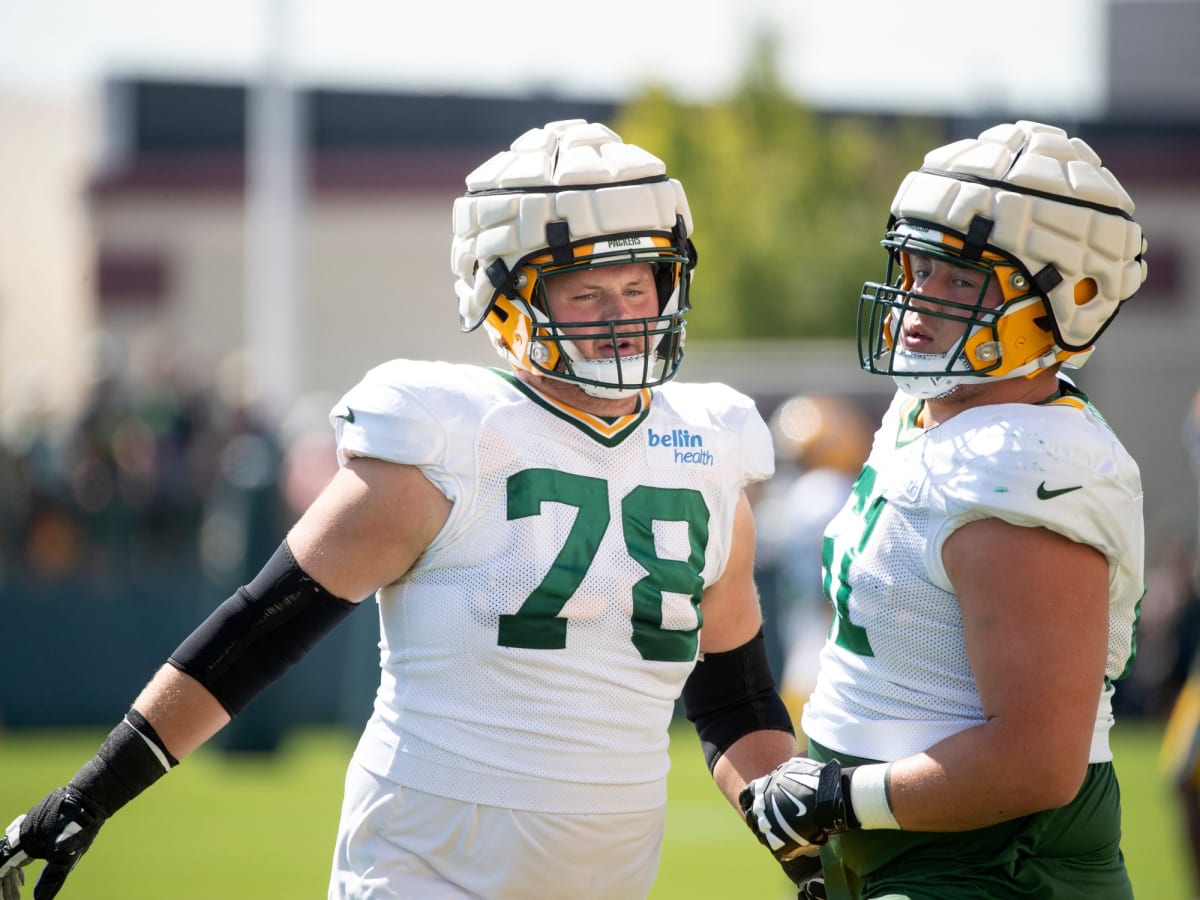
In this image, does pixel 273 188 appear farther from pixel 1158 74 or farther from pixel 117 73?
pixel 1158 74

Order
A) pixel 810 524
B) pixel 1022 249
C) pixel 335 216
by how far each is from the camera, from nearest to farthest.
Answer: pixel 1022 249 < pixel 810 524 < pixel 335 216

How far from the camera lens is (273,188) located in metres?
16.0

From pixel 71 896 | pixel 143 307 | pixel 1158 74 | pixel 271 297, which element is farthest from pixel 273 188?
pixel 1158 74

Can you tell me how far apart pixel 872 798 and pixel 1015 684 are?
298 millimetres

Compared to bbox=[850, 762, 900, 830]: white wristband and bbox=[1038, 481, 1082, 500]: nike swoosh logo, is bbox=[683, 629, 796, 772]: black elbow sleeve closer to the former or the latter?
bbox=[850, 762, 900, 830]: white wristband

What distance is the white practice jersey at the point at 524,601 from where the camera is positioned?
2797mm

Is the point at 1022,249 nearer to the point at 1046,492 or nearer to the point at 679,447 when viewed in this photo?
the point at 1046,492

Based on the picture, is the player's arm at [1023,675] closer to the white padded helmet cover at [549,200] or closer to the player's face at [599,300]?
the player's face at [599,300]

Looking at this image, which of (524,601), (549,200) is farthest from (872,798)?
(549,200)

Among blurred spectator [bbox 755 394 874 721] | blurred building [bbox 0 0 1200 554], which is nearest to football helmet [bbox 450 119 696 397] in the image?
blurred spectator [bbox 755 394 874 721]

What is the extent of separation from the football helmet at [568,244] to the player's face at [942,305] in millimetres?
419

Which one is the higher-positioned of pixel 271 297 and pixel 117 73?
pixel 117 73

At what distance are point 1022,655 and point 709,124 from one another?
25.4 m

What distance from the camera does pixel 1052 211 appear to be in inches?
108
